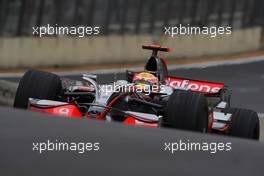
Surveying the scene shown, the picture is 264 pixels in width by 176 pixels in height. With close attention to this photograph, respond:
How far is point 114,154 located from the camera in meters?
4.10

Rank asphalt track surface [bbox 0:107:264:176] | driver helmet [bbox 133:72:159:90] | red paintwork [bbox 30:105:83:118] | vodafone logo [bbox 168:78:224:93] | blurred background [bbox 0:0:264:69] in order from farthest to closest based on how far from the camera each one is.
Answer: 1. blurred background [bbox 0:0:264:69]
2. vodafone logo [bbox 168:78:224:93]
3. driver helmet [bbox 133:72:159:90]
4. red paintwork [bbox 30:105:83:118]
5. asphalt track surface [bbox 0:107:264:176]

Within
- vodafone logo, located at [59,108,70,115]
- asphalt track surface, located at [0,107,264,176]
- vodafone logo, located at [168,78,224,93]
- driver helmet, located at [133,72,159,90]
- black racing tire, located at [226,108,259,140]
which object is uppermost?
asphalt track surface, located at [0,107,264,176]

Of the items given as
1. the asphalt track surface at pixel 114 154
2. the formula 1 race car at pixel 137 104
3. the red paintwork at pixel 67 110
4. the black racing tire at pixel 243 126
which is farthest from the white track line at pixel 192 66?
the asphalt track surface at pixel 114 154

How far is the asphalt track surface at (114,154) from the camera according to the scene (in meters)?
4.00

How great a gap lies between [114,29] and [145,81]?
18.9ft

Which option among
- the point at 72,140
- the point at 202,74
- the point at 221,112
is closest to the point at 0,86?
the point at 221,112

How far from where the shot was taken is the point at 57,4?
13625 mm

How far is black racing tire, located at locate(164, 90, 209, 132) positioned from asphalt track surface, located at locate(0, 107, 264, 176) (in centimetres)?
290

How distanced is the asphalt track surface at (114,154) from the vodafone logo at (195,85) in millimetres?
5108

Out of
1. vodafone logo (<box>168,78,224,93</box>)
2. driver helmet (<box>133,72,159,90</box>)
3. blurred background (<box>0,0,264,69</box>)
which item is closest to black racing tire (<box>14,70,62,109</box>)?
driver helmet (<box>133,72,159,90</box>)

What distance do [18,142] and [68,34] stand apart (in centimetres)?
965

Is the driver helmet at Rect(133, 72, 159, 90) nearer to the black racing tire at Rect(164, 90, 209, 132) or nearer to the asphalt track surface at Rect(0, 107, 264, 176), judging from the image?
the black racing tire at Rect(164, 90, 209, 132)

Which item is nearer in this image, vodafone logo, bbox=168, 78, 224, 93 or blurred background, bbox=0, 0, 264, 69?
vodafone logo, bbox=168, 78, 224, 93

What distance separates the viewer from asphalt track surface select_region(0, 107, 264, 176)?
158 inches
